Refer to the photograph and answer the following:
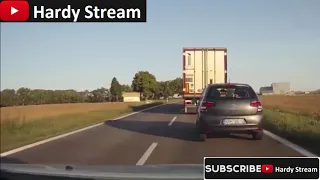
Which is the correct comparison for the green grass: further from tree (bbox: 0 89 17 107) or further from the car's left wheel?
tree (bbox: 0 89 17 107)

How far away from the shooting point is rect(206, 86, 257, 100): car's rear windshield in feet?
18.8

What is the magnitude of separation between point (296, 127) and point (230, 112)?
120 inches

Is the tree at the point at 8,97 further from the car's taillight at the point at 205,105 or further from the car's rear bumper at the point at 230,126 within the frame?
the car's taillight at the point at 205,105

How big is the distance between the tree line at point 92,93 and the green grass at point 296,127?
90.4 inches

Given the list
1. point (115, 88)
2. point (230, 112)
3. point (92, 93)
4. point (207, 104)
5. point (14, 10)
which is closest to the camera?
point (14, 10)

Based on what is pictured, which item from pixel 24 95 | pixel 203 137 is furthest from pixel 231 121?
pixel 24 95

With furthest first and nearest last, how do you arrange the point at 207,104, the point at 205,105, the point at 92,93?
the point at 205,105
the point at 207,104
the point at 92,93

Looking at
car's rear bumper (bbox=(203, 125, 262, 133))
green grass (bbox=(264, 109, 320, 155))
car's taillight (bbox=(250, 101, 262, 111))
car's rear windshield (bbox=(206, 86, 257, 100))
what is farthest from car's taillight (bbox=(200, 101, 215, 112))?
green grass (bbox=(264, 109, 320, 155))

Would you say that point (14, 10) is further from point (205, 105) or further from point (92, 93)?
point (205, 105)

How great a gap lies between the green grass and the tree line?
7.53ft

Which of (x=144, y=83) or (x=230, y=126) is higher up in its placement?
(x=144, y=83)

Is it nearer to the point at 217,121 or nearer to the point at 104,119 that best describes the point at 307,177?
the point at 217,121

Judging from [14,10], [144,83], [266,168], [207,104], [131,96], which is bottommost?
[266,168]

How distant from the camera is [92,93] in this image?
4.54m
